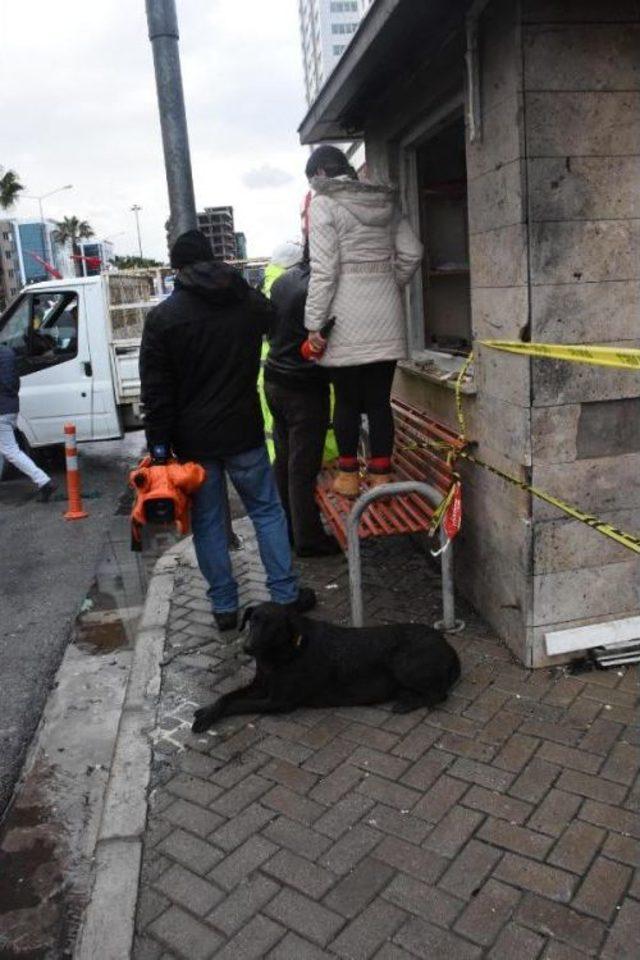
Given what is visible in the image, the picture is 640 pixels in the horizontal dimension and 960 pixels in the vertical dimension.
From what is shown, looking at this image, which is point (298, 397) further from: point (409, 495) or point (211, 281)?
point (211, 281)

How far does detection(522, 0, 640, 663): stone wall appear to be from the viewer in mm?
3316

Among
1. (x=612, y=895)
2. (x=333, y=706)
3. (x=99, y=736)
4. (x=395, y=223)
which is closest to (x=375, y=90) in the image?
(x=395, y=223)

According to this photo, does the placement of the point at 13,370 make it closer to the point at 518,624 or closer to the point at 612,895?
the point at 518,624

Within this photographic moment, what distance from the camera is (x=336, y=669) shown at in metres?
3.55

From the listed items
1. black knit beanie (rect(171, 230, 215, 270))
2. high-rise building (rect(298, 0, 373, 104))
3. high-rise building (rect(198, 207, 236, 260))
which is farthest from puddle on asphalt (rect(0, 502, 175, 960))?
high-rise building (rect(298, 0, 373, 104))

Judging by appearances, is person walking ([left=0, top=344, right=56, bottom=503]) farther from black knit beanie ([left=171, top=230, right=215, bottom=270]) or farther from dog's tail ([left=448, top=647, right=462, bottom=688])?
dog's tail ([left=448, top=647, right=462, bottom=688])

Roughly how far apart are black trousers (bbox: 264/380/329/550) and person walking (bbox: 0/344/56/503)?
Answer: 13.2 feet

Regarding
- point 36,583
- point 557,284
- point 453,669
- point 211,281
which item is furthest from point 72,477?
point 557,284

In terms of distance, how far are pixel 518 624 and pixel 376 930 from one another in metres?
1.78

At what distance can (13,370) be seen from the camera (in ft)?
27.7

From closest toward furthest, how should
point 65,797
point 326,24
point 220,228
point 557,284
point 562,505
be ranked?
point 562,505, point 65,797, point 557,284, point 220,228, point 326,24

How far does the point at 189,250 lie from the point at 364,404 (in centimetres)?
132

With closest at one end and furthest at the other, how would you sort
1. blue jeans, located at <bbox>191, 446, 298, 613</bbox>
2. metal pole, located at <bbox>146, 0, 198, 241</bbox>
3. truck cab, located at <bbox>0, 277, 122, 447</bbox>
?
blue jeans, located at <bbox>191, 446, 298, 613</bbox>, metal pole, located at <bbox>146, 0, 198, 241</bbox>, truck cab, located at <bbox>0, 277, 122, 447</bbox>

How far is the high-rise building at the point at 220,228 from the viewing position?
31625 mm
